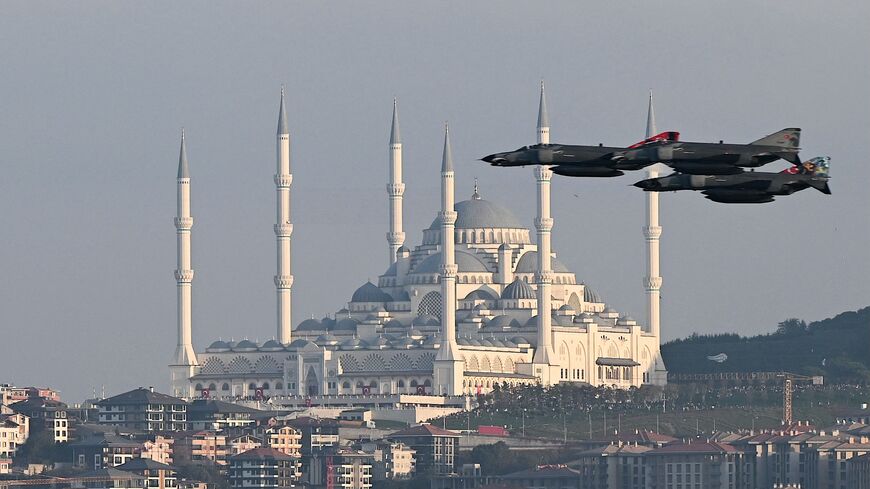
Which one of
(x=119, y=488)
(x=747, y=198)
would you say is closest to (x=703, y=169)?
(x=747, y=198)

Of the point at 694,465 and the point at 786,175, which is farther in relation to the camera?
the point at 694,465

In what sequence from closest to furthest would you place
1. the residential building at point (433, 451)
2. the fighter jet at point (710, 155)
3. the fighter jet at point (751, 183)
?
1. the fighter jet at point (710, 155)
2. the fighter jet at point (751, 183)
3. the residential building at point (433, 451)

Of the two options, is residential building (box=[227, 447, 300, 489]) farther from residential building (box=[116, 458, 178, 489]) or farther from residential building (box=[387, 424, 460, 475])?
residential building (box=[387, 424, 460, 475])

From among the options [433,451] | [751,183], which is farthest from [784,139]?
[433,451]

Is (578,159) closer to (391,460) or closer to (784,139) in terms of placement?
(784,139)

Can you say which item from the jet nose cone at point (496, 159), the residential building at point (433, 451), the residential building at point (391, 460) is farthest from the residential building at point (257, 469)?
the jet nose cone at point (496, 159)

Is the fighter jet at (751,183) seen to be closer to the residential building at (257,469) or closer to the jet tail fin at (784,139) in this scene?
the jet tail fin at (784,139)

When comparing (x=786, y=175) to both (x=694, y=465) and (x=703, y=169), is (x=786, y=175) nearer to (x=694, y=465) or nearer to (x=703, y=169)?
(x=703, y=169)
